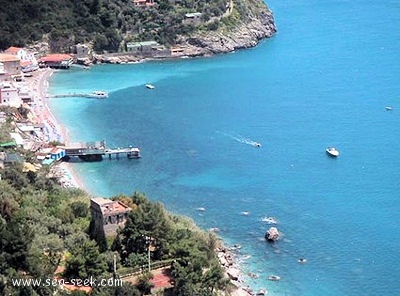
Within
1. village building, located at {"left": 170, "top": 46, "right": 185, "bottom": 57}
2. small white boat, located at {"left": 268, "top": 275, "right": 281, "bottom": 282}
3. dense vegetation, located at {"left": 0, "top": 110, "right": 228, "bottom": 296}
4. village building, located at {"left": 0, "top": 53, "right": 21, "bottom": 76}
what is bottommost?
village building, located at {"left": 170, "top": 46, "right": 185, "bottom": 57}

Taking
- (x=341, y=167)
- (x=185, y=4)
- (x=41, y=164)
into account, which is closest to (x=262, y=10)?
(x=185, y=4)

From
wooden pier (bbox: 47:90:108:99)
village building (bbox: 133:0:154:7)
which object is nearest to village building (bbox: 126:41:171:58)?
village building (bbox: 133:0:154:7)

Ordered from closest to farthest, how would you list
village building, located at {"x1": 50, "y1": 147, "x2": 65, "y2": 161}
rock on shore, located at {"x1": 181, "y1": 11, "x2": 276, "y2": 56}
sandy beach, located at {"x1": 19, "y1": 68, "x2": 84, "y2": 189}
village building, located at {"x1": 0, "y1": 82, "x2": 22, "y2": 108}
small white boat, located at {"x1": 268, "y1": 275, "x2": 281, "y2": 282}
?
small white boat, located at {"x1": 268, "y1": 275, "x2": 281, "y2": 282} → sandy beach, located at {"x1": 19, "y1": 68, "x2": 84, "y2": 189} → village building, located at {"x1": 50, "y1": 147, "x2": 65, "y2": 161} → village building, located at {"x1": 0, "y1": 82, "x2": 22, "y2": 108} → rock on shore, located at {"x1": 181, "y1": 11, "x2": 276, "y2": 56}

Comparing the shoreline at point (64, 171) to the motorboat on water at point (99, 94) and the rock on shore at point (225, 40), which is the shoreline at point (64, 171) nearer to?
the motorboat on water at point (99, 94)

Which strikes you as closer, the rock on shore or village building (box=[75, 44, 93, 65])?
village building (box=[75, 44, 93, 65])

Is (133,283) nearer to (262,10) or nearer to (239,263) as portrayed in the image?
(239,263)

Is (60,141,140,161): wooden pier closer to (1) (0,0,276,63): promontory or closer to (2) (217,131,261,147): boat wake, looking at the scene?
(2) (217,131,261,147): boat wake

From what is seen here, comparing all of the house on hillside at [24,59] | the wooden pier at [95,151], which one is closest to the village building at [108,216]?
the wooden pier at [95,151]
